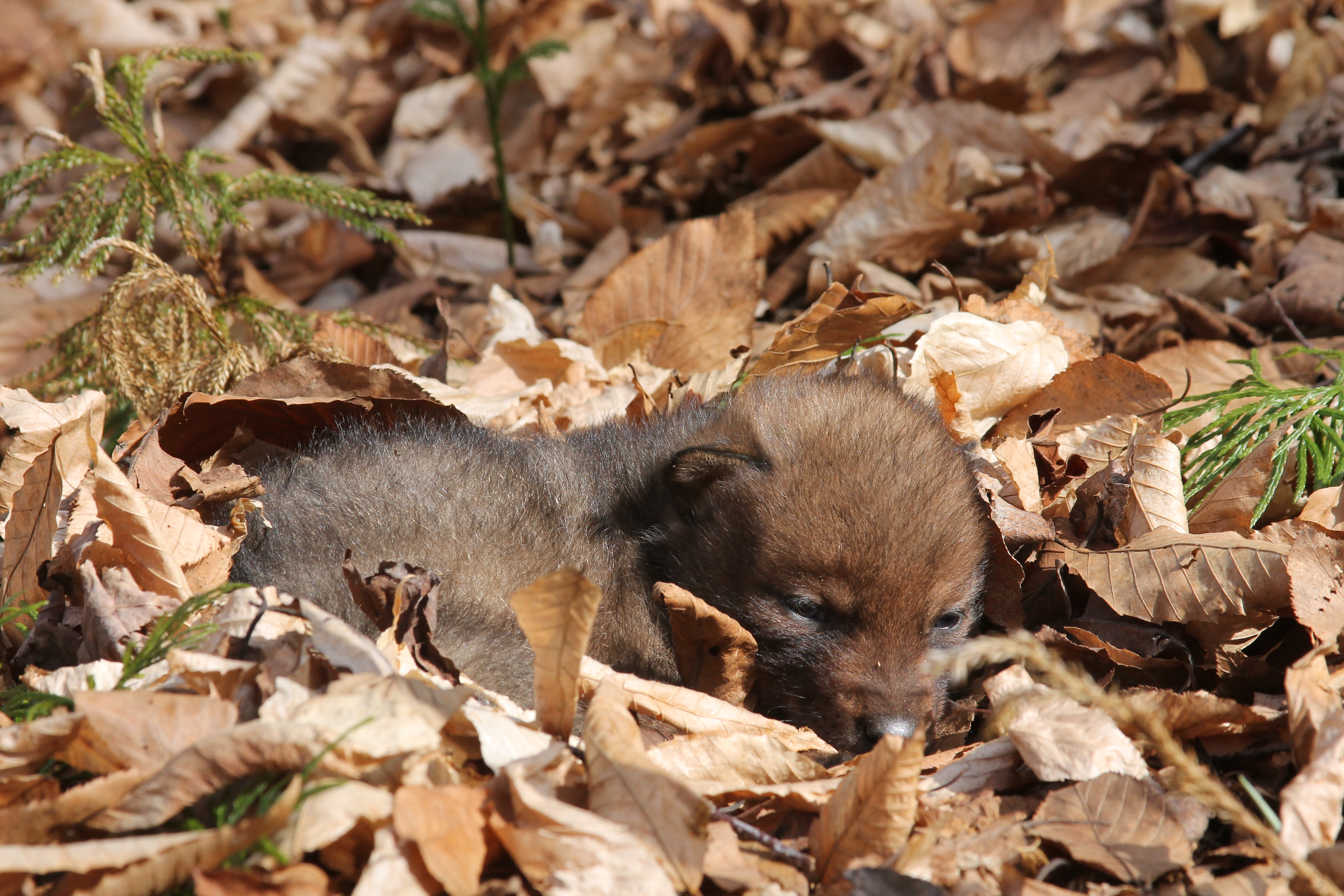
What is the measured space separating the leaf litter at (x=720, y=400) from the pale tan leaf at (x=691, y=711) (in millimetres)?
18

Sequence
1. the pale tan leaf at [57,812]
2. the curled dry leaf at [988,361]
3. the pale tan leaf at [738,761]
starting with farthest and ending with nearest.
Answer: the curled dry leaf at [988,361] → the pale tan leaf at [738,761] → the pale tan leaf at [57,812]

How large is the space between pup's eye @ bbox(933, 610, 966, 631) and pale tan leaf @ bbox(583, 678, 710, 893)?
1303 millimetres

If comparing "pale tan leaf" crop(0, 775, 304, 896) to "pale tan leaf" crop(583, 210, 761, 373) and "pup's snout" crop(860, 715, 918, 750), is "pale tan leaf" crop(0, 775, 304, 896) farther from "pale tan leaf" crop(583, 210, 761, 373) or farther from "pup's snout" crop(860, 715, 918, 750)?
"pale tan leaf" crop(583, 210, 761, 373)

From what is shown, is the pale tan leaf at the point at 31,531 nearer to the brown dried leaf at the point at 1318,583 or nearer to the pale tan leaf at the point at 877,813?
the pale tan leaf at the point at 877,813

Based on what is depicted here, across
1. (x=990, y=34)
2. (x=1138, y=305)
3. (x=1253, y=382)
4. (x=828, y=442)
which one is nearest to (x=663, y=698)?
(x=828, y=442)

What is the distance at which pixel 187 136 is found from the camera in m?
7.93

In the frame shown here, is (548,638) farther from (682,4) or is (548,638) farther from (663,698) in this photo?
(682,4)

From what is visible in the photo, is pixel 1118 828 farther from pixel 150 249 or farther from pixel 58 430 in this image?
pixel 150 249

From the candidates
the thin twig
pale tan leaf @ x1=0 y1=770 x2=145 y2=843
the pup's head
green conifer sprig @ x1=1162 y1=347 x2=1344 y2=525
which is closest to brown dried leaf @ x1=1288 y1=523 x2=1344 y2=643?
green conifer sprig @ x1=1162 y1=347 x2=1344 y2=525

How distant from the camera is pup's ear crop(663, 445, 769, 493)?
3.29m

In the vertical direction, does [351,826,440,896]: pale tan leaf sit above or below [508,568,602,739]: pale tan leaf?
below

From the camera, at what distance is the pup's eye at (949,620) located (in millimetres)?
3283

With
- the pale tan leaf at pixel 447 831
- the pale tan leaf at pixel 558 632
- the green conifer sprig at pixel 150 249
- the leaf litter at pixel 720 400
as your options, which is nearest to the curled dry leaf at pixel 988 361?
the leaf litter at pixel 720 400

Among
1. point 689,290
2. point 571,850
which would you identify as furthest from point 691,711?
point 689,290
